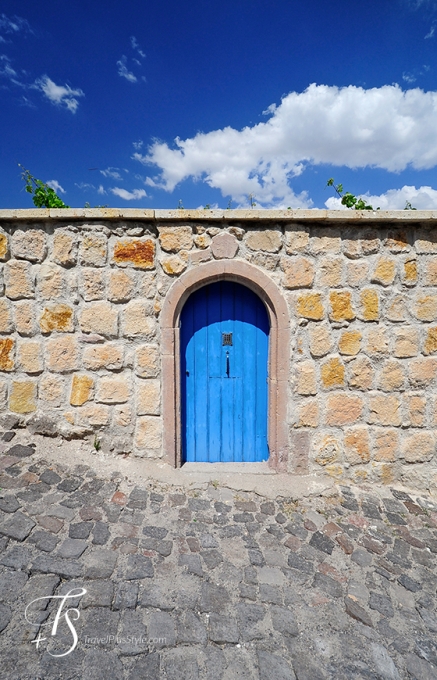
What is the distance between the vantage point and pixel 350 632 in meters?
2.03

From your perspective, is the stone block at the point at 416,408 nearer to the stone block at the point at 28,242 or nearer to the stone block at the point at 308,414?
the stone block at the point at 308,414

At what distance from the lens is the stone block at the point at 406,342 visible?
335 cm

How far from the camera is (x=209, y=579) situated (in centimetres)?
232

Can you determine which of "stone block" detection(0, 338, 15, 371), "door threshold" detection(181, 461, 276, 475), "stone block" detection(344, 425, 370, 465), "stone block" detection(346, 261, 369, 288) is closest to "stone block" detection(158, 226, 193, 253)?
"stone block" detection(346, 261, 369, 288)

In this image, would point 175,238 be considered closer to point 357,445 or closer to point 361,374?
point 361,374

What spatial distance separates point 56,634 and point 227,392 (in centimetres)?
Answer: 226

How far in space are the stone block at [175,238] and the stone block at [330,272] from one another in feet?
4.23

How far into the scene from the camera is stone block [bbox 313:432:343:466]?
345 centimetres

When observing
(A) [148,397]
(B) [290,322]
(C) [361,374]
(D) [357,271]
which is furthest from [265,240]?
(A) [148,397]

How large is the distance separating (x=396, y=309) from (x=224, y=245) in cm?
180

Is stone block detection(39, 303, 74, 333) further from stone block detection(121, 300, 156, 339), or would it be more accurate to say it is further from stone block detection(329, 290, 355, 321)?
stone block detection(329, 290, 355, 321)

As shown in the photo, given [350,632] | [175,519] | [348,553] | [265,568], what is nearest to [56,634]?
[175,519]

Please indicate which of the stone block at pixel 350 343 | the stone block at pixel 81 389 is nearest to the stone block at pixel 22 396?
the stone block at pixel 81 389

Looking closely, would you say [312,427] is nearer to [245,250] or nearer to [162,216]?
[245,250]
